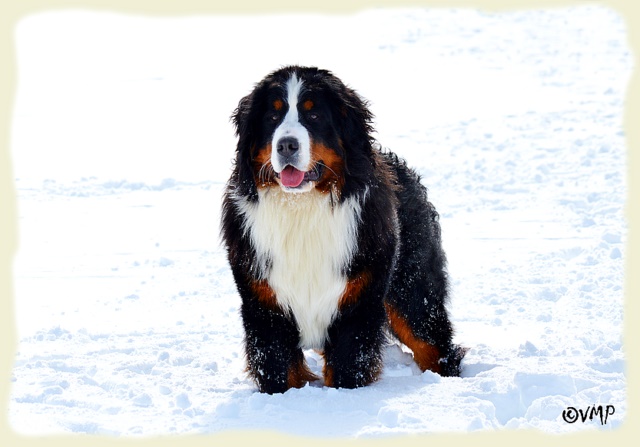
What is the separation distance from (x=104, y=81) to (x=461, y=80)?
286 inches

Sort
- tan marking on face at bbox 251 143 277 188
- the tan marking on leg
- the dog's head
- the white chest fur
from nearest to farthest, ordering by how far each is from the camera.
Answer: the dog's head, tan marking on face at bbox 251 143 277 188, the white chest fur, the tan marking on leg

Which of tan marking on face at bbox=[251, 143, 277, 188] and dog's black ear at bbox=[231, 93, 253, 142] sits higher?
dog's black ear at bbox=[231, 93, 253, 142]

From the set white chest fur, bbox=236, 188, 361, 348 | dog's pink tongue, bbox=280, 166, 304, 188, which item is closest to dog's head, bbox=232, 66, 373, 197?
dog's pink tongue, bbox=280, 166, 304, 188

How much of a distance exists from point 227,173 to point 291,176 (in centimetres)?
825

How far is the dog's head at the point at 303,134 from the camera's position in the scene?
16.0 feet

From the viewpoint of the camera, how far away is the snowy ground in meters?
4.87

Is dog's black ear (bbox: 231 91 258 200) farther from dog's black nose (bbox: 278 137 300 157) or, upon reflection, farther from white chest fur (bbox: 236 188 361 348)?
dog's black nose (bbox: 278 137 300 157)

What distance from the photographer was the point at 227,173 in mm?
13023

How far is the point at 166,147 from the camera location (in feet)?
47.1

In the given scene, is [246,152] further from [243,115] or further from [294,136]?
[294,136]

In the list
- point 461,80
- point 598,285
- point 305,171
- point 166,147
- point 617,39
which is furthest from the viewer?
point 617,39

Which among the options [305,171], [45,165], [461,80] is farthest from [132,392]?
[461,80]

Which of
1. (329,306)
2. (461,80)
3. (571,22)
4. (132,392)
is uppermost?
(571,22)

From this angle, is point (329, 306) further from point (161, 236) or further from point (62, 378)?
point (161, 236)
